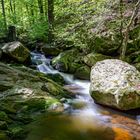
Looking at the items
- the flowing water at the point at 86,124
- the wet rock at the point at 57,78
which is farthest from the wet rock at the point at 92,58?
the flowing water at the point at 86,124

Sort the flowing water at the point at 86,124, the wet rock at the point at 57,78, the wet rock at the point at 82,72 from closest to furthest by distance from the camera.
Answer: the flowing water at the point at 86,124 → the wet rock at the point at 57,78 → the wet rock at the point at 82,72

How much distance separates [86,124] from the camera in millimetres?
6801

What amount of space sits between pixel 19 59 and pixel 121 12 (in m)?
4.80

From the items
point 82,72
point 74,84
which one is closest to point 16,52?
point 82,72

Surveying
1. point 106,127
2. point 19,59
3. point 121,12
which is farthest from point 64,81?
point 106,127

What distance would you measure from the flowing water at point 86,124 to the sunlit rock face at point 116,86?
0.25 metres

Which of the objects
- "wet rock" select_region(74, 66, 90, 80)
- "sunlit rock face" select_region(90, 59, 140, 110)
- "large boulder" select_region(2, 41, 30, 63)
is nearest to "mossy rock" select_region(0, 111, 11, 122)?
"sunlit rock face" select_region(90, 59, 140, 110)

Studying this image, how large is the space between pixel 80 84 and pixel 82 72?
110 centimetres

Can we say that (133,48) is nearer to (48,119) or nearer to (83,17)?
(83,17)

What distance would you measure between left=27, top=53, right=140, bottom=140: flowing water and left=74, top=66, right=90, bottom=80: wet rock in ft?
8.53

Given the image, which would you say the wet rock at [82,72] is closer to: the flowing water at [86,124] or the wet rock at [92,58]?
the wet rock at [92,58]

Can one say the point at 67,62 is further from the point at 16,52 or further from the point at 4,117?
the point at 4,117

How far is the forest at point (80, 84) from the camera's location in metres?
6.45

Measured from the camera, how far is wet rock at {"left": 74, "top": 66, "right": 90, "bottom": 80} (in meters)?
11.1
